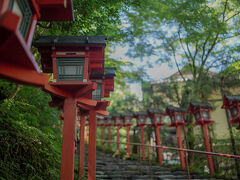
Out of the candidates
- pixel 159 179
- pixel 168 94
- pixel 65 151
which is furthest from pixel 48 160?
pixel 168 94

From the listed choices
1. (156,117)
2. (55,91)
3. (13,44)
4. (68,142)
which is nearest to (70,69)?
(55,91)

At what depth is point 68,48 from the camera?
4.38 metres

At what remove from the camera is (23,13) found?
263 centimetres

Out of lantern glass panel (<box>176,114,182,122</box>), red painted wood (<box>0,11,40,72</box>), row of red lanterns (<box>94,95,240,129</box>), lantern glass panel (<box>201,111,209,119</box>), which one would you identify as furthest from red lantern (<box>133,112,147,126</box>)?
red painted wood (<box>0,11,40,72</box>)

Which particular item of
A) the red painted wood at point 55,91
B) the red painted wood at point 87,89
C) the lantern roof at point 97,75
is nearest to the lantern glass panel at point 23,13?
the red painted wood at point 55,91

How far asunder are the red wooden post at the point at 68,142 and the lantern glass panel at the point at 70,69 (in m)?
0.54

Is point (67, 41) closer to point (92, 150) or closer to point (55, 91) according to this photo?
point (55, 91)

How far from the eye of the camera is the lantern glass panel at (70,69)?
4.30 m

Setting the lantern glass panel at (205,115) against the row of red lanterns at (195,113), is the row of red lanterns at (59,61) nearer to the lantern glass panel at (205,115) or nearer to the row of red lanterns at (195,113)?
the row of red lanterns at (195,113)

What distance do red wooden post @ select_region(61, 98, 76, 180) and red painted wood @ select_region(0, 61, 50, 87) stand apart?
1840 millimetres

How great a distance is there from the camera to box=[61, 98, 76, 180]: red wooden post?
4.05m

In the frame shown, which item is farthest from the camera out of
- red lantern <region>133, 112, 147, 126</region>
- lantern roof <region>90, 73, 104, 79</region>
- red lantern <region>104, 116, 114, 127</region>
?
red lantern <region>104, 116, 114, 127</region>

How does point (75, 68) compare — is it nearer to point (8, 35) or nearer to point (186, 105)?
point (8, 35)

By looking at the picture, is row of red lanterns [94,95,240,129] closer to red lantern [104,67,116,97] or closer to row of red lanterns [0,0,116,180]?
red lantern [104,67,116,97]
